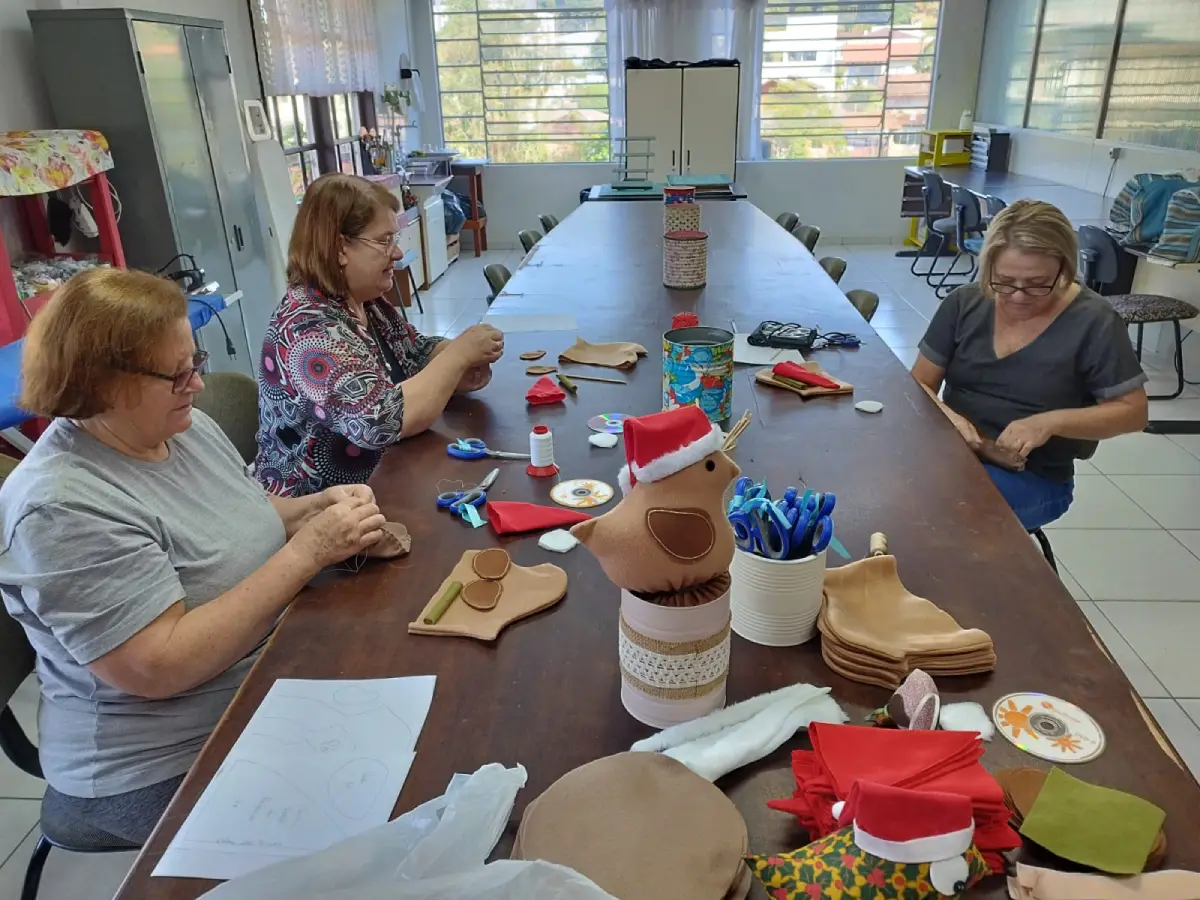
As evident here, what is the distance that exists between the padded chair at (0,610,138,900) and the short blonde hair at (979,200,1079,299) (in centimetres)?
200

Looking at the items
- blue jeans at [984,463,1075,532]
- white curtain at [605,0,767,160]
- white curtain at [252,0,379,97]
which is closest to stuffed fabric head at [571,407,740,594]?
blue jeans at [984,463,1075,532]

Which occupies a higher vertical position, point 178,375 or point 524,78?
point 524,78

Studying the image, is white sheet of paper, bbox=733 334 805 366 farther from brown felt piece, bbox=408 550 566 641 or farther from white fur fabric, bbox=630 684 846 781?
white fur fabric, bbox=630 684 846 781

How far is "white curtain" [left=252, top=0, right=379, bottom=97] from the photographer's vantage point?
16.8ft

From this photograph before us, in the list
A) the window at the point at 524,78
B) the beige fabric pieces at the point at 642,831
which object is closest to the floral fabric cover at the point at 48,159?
the beige fabric pieces at the point at 642,831

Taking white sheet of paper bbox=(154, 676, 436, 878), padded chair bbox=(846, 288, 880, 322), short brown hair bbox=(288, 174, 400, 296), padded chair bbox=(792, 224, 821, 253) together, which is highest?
short brown hair bbox=(288, 174, 400, 296)

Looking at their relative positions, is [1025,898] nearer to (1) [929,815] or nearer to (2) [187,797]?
(1) [929,815]

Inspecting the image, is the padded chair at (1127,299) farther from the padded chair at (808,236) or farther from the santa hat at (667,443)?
the santa hat at (667,443)

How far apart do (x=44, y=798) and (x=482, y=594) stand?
2.63 ft

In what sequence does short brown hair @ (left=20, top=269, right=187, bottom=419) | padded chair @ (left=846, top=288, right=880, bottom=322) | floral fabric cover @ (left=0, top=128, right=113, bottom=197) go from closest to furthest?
short brown hair @ (left=20, top=269, right=187, bottom=419)
floral fabric cover @ (left=0, top=128, right=113, bottom=197)
padded chair @ (left=846, top=288, right=880, bottom=322)

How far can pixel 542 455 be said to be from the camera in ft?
5.00

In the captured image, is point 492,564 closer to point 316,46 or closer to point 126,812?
point 126,812

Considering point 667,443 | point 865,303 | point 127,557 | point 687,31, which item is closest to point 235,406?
point 127,557

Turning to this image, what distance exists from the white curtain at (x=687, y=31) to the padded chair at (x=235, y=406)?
686 centimetres
